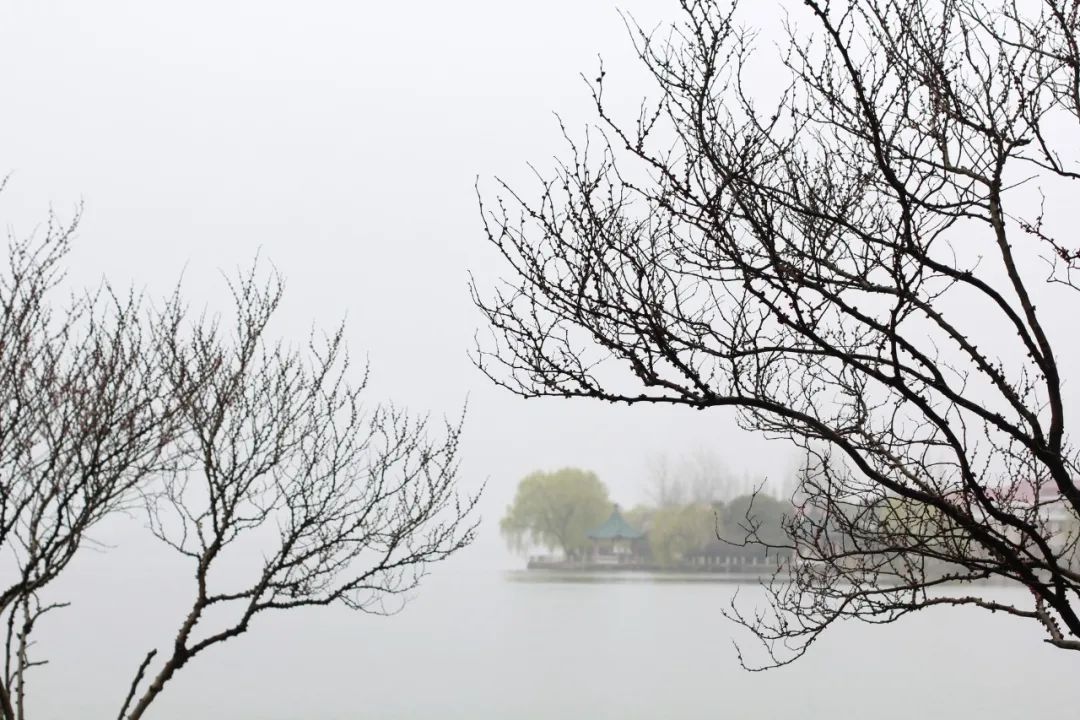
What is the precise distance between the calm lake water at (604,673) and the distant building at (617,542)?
75.8 ft

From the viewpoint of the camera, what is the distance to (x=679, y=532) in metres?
68.9

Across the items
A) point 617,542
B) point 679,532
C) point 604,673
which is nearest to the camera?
point 604,673

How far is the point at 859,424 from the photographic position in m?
4.88

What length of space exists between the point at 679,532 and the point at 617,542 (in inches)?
487

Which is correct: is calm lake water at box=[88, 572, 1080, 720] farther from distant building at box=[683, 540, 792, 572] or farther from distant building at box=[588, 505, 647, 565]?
distant building at box=[588, 505, 647, 565]

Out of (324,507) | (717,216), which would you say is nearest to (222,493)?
(324,507)

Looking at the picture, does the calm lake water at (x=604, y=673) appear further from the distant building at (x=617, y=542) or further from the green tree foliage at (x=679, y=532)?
the distant building at (x=617, y=542)

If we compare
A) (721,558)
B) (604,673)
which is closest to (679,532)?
(721,558)

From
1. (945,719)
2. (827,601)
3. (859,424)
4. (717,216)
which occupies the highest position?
(717,216)

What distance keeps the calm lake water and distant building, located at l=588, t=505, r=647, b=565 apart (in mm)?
23107

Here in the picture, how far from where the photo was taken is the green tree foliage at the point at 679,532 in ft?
218

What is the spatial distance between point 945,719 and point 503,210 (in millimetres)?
25481

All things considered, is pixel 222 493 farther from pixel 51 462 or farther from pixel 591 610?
pixel 591 610

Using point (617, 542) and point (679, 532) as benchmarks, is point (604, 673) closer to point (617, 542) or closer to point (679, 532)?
point (679, 532)
